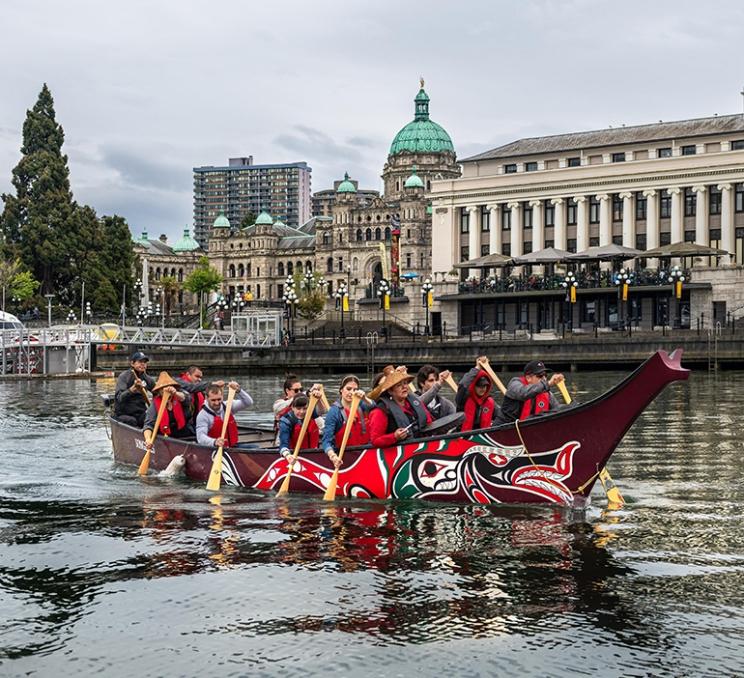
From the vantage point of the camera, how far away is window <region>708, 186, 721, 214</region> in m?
101

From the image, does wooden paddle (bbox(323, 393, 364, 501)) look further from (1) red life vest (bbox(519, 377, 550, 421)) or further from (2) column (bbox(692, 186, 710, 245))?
(2) column (bbox(692, 186, 710, 245))

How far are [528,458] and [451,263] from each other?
98.1 m

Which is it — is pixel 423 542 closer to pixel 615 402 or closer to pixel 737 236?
pixel 615 402

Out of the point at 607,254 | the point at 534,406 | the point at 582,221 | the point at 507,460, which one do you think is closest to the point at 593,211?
the point at 582,221

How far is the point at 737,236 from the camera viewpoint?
329ft

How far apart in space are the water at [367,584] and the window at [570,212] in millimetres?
87937

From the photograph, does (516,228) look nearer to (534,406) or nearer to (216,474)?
(216,474)

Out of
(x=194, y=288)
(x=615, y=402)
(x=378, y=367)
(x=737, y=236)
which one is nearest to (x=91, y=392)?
(x=378, y=367)

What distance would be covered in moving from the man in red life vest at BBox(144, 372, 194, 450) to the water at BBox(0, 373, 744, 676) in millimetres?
1367

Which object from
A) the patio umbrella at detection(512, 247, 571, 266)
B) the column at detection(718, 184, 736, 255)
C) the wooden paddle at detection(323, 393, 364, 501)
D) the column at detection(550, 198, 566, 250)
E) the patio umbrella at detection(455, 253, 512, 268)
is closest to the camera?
the wooden paddle at detection(323, 393, 364, 501)

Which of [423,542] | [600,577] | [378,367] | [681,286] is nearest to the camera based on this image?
[600,577]

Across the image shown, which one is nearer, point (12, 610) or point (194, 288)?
point (12, 610)

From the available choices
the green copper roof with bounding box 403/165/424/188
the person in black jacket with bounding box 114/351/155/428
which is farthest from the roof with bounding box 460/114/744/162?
the person in black jacket with bounding box 114/351/155/428

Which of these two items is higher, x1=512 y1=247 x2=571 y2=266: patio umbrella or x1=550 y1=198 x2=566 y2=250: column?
x1=550 y1=198 x2=566 y2=250: column
